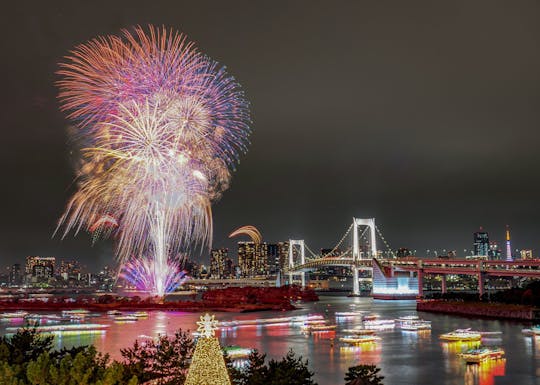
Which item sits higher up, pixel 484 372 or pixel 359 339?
pixel 359 339

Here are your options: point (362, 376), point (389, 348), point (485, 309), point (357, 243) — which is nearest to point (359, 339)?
point (389, 348)

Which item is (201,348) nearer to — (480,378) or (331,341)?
(480,378)

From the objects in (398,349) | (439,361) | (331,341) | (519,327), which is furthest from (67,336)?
(519,327)

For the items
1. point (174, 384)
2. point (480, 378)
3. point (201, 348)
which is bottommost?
point (480, 378)

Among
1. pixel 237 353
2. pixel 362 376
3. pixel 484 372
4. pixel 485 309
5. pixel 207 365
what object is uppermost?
pixel 207 365

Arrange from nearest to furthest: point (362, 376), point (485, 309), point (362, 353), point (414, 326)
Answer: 1. point (362, 376)
2. point (362, 353)
3. point (414, 326)
4. point (485, 309)

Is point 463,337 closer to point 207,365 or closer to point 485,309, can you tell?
point 485,309

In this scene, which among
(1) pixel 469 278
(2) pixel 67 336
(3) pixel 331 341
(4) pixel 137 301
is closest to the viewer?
(3) pixel 331 341
